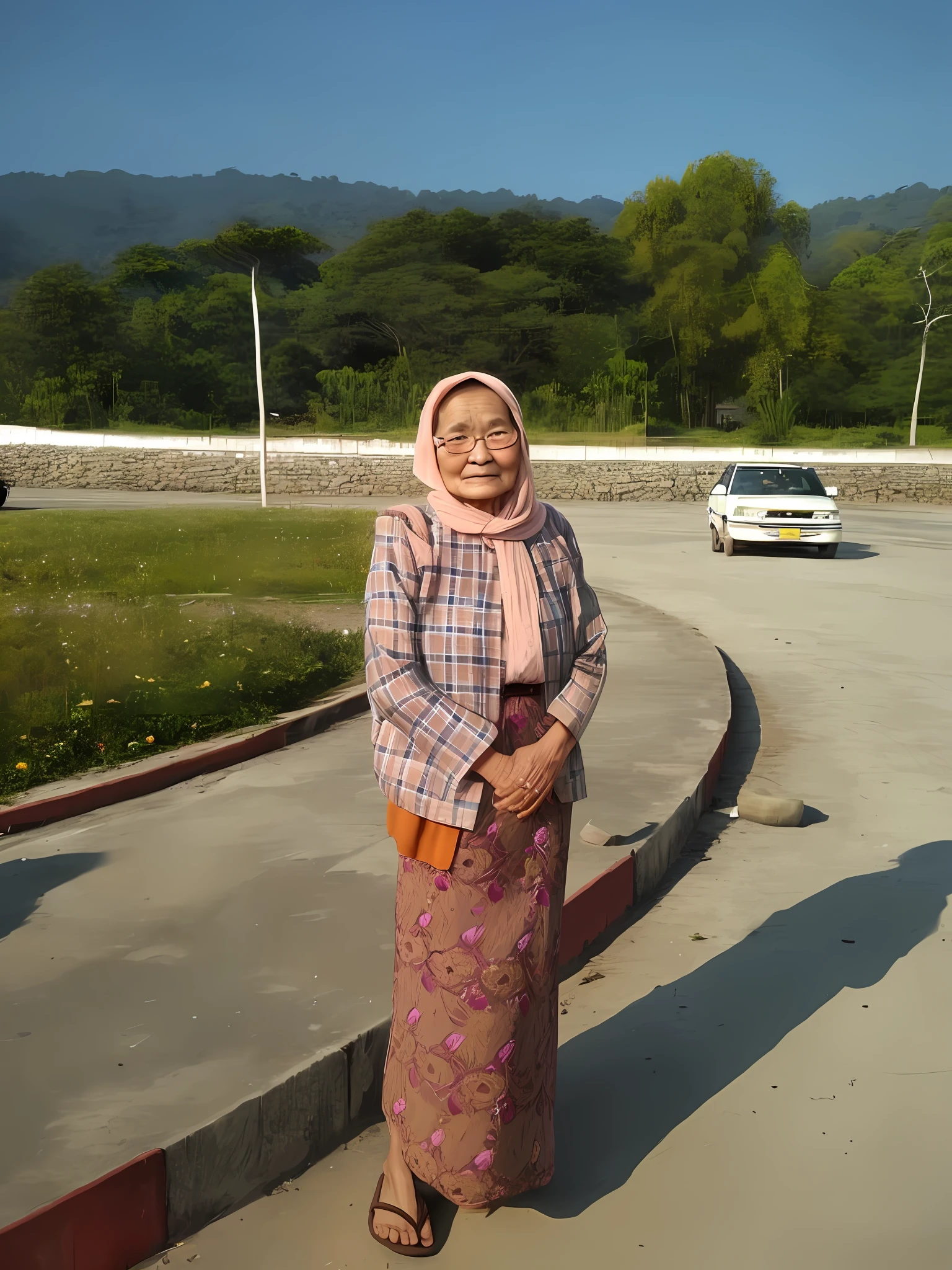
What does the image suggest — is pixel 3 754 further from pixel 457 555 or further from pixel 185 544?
pixel 185 544

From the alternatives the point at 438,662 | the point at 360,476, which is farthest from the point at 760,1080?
the point at 360,476

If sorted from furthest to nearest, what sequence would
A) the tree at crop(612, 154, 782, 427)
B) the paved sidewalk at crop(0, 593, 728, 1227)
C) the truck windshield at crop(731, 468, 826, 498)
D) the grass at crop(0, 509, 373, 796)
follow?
the tree at crop(612, 154, 782, 427)
the truck windshield at crop(731, 468, 826, 498)
the grass at crop(0, 509, 373, 796)
the paved sidewalk at crop(0, 593, 728, 1227)

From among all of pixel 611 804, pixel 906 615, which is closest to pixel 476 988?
pixel 611 804

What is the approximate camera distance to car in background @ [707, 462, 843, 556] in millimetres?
18172

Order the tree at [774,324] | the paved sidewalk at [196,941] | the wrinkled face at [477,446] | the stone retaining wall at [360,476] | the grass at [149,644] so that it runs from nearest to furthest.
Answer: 1. the wrinkled face at [477,446]
2. the paved sidewalk at [196,941]
3. the grass at [149,644]
4. the stone retaining wall at [360,476]
5. the tree at [774,324]

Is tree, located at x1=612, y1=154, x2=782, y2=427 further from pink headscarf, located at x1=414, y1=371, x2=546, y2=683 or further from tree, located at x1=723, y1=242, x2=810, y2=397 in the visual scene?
pink headscarf, located at x1=414, y1=371, x2=546, y2=683

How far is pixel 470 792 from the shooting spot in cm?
230

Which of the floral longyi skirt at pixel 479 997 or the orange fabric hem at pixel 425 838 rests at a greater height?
the orange fabric hem at pixel 425 838

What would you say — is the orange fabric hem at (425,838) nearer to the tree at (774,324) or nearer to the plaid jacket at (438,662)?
the plaid jacket at (438,662)

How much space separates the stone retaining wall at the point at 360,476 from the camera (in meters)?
38.7

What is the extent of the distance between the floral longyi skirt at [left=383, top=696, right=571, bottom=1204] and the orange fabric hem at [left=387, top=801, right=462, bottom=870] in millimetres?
20

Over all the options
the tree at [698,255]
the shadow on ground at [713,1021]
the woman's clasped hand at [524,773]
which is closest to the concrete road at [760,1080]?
the shadow on ground at [713,1021]

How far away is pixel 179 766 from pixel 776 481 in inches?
608

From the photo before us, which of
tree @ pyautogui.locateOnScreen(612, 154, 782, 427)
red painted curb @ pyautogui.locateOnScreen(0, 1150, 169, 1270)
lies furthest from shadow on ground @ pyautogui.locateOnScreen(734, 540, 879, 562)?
tree @ pyautogui.locateOnScreen(612, 154, 782, 427)
